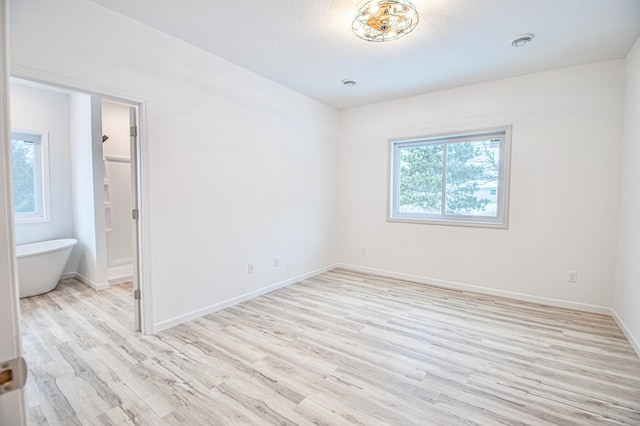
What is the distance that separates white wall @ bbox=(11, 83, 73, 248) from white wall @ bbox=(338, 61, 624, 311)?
16.2 feet

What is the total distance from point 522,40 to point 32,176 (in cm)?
638

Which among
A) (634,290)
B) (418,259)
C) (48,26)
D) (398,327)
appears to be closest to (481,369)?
(398,327)

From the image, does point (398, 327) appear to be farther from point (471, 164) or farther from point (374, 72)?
point (374, 72)

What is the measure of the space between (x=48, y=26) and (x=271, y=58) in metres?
1.81

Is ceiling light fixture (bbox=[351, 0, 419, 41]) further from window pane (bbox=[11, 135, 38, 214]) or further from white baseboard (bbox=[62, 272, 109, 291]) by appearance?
A: window pane (bbox=[11, 135, 38, 214])

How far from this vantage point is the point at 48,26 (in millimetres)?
2078

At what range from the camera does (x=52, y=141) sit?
4402mm

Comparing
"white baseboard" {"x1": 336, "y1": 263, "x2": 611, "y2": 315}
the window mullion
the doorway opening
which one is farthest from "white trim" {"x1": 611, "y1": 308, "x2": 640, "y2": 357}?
the doorway opening

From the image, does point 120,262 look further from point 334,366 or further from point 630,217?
point 630,217

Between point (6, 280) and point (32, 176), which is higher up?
point (32, 176)

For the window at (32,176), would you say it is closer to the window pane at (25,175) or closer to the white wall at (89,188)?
the window pane at (25,175)

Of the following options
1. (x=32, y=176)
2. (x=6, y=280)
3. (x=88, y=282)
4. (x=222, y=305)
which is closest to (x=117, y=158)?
(x=32, y=176)

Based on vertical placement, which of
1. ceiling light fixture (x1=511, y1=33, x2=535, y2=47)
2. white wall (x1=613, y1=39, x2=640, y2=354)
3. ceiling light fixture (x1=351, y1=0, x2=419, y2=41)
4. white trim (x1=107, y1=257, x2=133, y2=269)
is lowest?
white trim (x1=107, y1=257, x2=133, y2=269)

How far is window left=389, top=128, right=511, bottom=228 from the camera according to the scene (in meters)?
→ 3.86
